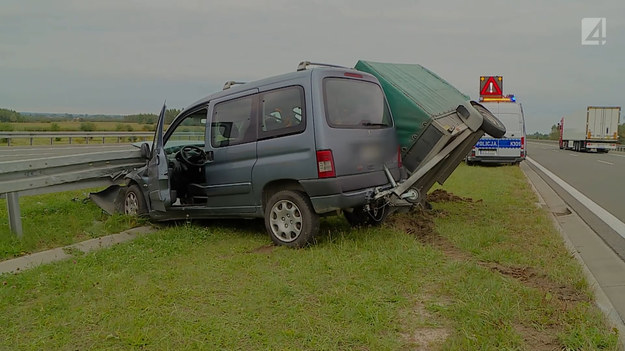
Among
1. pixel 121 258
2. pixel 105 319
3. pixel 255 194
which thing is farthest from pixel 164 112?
pixel 105 319

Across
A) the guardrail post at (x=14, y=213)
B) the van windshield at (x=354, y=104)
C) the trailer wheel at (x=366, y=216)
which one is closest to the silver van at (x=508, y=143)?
the trailer wheel at (x=366, y=216)

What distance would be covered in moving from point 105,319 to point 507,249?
408 cm

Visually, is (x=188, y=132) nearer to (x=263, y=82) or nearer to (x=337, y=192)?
(x=263, y=82)

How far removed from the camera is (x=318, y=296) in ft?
12.9

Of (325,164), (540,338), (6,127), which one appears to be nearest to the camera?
(540,338)

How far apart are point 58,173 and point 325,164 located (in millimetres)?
4079

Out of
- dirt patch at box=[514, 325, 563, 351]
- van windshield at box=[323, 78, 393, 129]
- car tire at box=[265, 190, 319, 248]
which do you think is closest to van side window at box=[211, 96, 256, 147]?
car tire at box=[265, 190, 319, 248]

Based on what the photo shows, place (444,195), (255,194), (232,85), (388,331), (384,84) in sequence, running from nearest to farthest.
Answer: (388,331) < (255,194) < (384,84) < (232,85) < (444,195)

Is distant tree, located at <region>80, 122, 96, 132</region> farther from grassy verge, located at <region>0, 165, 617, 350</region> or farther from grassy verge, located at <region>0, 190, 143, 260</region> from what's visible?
grassy verge, located at <region>0, 165, 617, 350</region>

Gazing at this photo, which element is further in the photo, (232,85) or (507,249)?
(232,85)

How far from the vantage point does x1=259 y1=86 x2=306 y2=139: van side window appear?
17.8 ft

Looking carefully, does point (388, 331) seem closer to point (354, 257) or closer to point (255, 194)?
point (354, 257)

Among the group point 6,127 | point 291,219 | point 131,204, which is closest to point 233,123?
point 291,219

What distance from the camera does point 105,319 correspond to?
358 cm
